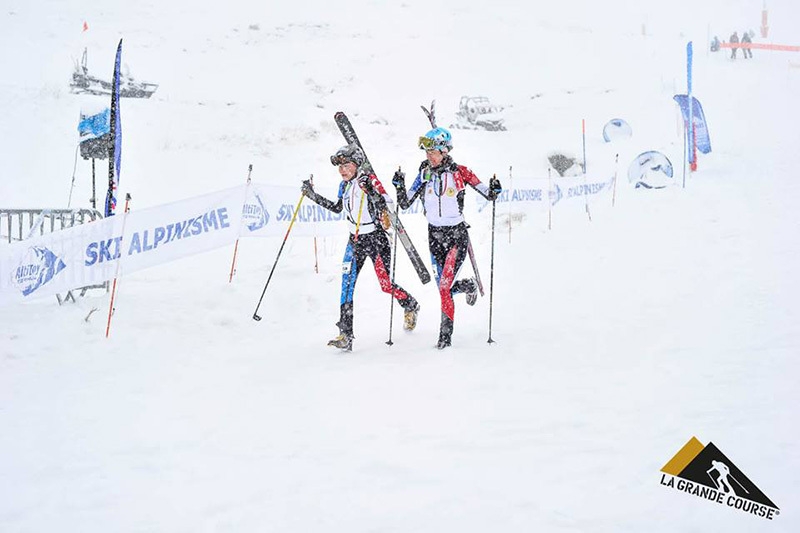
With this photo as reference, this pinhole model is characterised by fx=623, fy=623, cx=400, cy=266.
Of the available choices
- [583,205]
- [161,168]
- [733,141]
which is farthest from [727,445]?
[733,141]

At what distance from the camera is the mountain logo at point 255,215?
30.0 ft

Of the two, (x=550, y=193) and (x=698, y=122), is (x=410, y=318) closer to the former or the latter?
(x=550, y=193)

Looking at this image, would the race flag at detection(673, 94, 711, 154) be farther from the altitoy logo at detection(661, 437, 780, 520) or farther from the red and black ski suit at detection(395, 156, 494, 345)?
the altitoy logo at detection(661, 437, 780, 520)

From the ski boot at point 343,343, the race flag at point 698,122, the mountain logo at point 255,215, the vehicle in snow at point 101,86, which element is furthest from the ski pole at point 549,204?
the vehicle in snow at point 101,86

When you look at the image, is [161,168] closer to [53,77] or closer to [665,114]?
[53,77]

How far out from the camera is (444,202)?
6.39m

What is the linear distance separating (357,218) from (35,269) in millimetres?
3388

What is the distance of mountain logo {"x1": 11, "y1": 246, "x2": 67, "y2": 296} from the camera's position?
6371 millimetres

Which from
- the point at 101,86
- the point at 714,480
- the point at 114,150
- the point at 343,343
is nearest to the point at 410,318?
the point at 343,343

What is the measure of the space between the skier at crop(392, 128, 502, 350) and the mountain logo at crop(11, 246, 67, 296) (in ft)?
12.1

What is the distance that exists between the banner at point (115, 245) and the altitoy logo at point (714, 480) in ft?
19.3

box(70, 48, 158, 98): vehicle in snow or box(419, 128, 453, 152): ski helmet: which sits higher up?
box(70, 48, 158, 98): vehicle in snow

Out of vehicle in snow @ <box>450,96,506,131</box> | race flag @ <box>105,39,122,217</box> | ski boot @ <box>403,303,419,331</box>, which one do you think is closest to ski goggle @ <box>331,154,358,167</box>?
ski boot @ <box>403,303,419,331</box>

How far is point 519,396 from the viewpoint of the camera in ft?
15.0
